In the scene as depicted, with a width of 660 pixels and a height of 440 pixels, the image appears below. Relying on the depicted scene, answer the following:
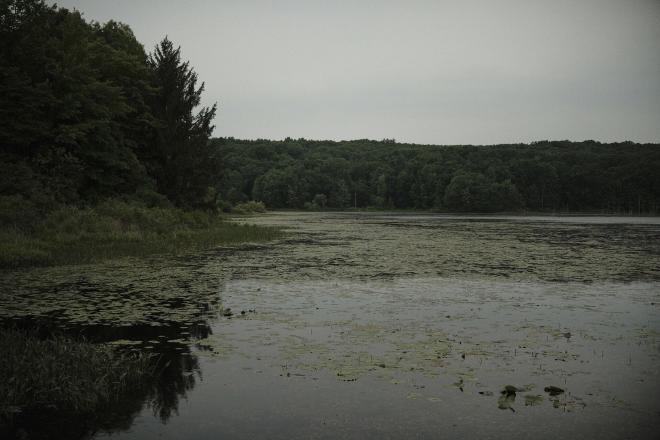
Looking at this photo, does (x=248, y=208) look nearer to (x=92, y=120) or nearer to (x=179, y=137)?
(x=179, y=137)

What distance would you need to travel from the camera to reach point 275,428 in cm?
512

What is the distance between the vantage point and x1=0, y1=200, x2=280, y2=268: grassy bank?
16656mm

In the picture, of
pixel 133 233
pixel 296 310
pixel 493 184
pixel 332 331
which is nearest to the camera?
pixel 332 331

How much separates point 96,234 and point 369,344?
16985 mm

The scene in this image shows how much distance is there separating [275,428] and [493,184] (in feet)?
418

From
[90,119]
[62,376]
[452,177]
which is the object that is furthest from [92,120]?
[452,177]

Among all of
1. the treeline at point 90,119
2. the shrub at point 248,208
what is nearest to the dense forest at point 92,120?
the treeline at point 90,119

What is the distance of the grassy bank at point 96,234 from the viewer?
1666 cm

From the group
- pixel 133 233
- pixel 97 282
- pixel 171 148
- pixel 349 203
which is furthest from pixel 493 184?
pixel 97 282

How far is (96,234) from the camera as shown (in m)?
21.2

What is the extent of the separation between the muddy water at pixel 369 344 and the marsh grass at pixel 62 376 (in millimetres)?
406

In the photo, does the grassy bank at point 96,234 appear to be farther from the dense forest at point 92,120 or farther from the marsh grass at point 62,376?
the marsh grass at point 62,376

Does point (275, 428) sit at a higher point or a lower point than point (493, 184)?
lower

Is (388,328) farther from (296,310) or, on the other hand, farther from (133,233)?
(133,233)
